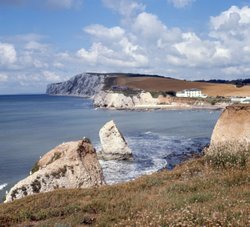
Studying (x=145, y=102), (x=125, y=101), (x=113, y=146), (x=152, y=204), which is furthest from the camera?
(x=145, y=102)

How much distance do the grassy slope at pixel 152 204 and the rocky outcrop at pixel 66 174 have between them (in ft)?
22.2

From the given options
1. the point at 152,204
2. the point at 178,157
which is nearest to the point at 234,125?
the point at 178,157

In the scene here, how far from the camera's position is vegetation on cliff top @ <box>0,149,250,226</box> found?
8391mm

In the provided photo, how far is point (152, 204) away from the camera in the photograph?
397 inches

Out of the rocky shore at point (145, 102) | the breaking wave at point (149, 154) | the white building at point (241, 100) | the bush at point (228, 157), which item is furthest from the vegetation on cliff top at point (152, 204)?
the rocky shore at point (145, 102)

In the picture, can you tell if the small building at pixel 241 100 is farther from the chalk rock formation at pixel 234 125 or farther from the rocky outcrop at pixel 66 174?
the rocky outcrop at pixel 66 174

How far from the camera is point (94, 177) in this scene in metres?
21.1

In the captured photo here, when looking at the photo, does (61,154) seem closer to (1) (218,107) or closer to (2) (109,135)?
(2) (109,135)

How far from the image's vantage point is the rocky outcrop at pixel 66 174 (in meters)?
20.0

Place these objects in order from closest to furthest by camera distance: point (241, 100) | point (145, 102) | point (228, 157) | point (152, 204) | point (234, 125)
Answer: point (152, 204)
point (228, 157)
point (234, 125)
point (241, 100)
point (145, 102)

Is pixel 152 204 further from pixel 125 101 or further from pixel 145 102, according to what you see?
pixel 145 102

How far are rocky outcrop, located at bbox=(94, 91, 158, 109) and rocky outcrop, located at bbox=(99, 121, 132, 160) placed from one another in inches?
4336

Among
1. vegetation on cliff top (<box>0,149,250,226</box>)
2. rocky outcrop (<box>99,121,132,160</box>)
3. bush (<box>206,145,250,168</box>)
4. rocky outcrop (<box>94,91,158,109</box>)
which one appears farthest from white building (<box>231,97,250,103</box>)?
vegetation on cliff top (<box>0,149,250,226</box>)

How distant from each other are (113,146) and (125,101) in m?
116
